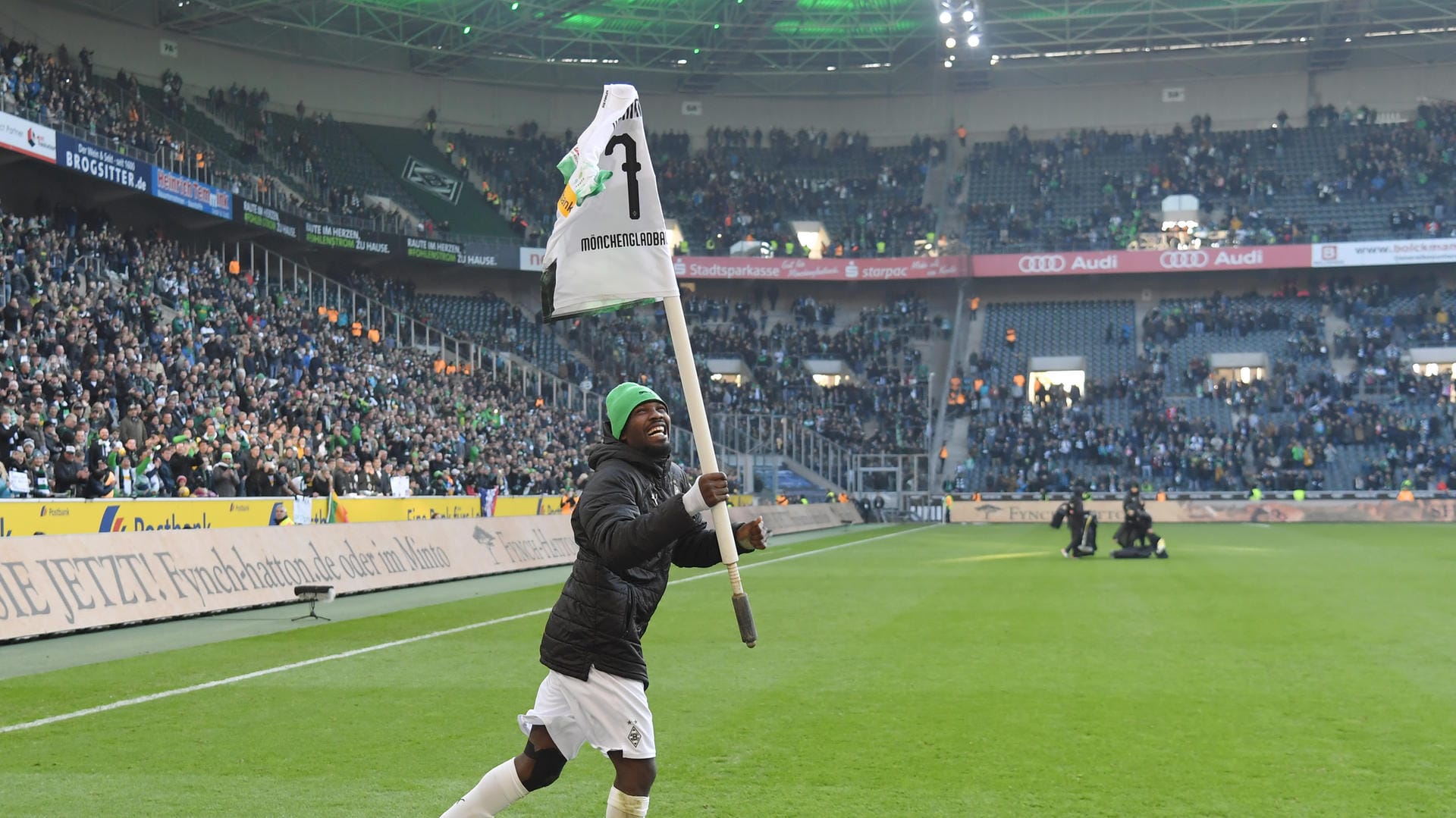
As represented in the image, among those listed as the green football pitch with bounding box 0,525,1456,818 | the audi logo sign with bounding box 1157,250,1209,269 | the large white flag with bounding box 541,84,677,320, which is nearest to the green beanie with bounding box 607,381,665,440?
the large white flag with bounding box 541,84,677,320

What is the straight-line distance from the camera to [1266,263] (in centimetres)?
6322

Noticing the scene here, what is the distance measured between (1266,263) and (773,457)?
25108 mm

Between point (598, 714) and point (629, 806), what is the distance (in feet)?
1.24

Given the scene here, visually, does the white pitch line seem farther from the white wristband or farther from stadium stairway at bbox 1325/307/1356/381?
stadium stairway at bbox 1325/307/1356/381

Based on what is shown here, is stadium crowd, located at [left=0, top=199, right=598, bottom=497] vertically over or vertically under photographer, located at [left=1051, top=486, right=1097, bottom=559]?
over

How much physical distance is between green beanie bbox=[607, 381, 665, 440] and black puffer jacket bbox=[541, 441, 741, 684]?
9 cm

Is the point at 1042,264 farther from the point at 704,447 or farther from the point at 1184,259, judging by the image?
the point at 704,447

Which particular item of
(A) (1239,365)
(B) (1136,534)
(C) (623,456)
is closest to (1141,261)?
(A) (1239,365)

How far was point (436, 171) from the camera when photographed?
64.1 meters

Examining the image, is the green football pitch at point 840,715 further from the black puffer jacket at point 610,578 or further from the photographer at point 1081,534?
the photographer at point 1081,534

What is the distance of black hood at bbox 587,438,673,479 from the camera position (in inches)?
226

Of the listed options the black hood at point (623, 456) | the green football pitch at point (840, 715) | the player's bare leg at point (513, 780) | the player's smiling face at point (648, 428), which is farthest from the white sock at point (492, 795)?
the green football pitch at point (840, 715)

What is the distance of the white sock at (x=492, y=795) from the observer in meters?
5.73

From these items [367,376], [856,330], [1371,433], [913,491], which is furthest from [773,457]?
[1371,433]
